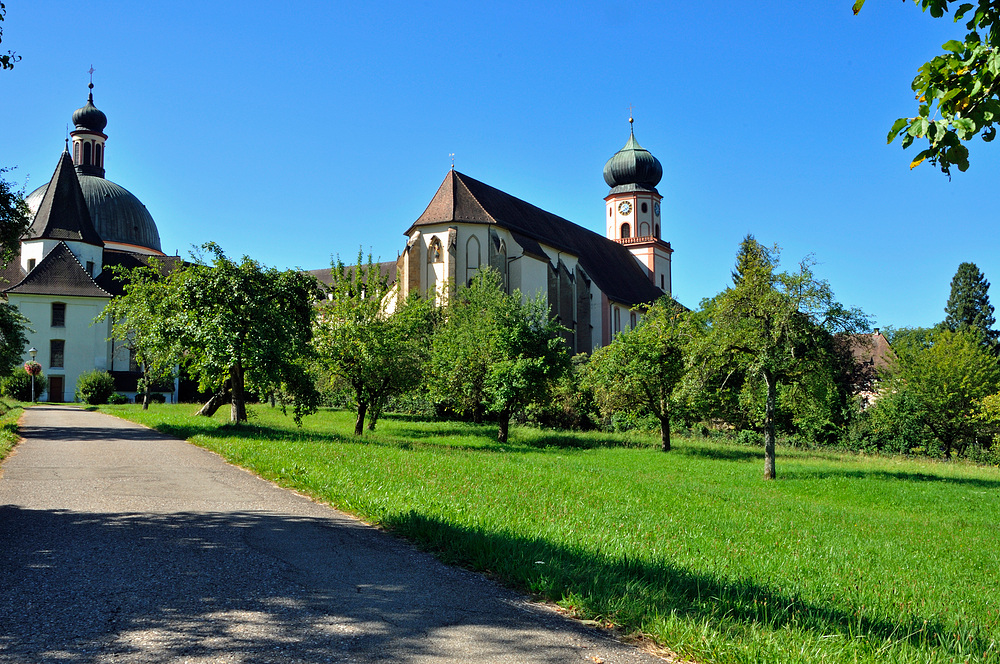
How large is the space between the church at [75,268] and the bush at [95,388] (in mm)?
7016

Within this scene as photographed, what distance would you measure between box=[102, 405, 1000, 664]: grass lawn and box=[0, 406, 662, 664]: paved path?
1.36ft

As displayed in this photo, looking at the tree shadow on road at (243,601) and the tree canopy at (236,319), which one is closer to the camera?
the tree shadow on road at (243,601)

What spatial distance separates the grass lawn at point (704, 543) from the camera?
481 cm

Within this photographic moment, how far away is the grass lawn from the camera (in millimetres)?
4812

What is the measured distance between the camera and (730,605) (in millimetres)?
5301

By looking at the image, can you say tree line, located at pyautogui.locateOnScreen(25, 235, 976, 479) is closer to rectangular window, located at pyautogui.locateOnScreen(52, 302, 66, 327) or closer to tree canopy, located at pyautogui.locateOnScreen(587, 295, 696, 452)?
tree canopy, located at pyautogui.locateOnScreen(587, 295, 696, 452)

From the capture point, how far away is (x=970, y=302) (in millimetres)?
69625

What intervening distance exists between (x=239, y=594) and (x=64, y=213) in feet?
223

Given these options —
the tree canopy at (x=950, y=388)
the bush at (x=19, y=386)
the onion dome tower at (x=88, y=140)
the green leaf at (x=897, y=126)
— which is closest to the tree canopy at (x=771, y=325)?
the green leaf at (x=897, y=126)

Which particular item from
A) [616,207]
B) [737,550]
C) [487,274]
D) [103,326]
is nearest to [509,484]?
[737,550]

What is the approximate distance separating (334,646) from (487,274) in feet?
148

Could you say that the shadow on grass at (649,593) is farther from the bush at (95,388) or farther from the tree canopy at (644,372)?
the bush at (95,388)

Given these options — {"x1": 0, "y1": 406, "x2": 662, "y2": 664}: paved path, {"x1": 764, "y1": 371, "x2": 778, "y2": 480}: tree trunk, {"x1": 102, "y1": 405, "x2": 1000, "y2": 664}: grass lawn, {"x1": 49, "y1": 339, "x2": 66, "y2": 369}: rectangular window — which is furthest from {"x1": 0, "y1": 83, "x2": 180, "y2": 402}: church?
{"x1": 0, "y1": 406, "x2": 662, "y2": 664}: paved path

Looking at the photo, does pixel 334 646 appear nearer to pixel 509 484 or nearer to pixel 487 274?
pixel 509 484
